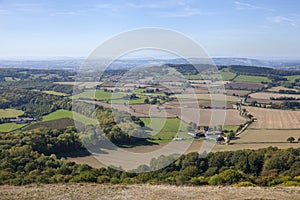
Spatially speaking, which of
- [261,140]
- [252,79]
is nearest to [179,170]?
[261,140]

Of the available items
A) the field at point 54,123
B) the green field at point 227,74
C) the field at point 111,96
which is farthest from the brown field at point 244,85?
the field at point 54,123

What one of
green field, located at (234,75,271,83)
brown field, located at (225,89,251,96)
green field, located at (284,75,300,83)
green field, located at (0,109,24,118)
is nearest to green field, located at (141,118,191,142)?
green field, located at (0,109,24,118)

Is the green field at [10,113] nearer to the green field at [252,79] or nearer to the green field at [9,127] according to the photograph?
the green field at [9,127]

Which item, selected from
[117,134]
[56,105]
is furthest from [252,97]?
[117,134]

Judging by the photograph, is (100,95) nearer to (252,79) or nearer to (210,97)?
(210,97)

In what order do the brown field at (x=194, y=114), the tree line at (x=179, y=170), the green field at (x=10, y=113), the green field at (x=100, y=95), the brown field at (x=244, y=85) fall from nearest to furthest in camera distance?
1. the tree line at (x=179, y=170)
2. the brown field at (x=194, y=114)
3. the green field at (x=10, y=113)
4. the green field at (x=100, y=95)
5. the brown field at (x=244, y=85)
